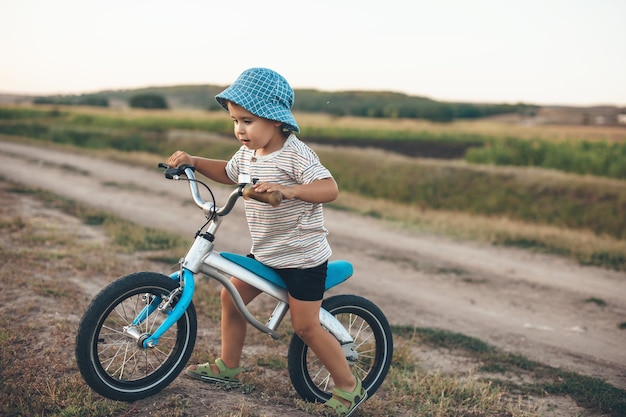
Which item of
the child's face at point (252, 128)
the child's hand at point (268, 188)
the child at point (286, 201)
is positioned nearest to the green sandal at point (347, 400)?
the child at point (286, 201)

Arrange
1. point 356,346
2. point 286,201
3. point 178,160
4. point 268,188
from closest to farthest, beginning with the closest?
point 268,188
point 286,201
point 178,160
point 356,346

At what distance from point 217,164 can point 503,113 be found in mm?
47788

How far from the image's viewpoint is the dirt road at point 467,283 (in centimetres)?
555

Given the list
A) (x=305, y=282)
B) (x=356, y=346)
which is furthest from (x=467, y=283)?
(x=305, y=282)

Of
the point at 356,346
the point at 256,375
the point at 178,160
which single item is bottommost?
the point at 256,375

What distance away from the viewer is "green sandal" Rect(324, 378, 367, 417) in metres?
3.25

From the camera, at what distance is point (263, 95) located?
113 inches

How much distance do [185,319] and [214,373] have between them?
48cm

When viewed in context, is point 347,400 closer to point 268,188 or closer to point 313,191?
point 313,191

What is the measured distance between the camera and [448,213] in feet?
42.1

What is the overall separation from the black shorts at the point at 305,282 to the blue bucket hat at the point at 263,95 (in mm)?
760

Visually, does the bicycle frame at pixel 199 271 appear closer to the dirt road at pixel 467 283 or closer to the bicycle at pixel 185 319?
the bicycle at pixel 185 319

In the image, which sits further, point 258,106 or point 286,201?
point 286,201

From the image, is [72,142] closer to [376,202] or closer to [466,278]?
[376,202]
